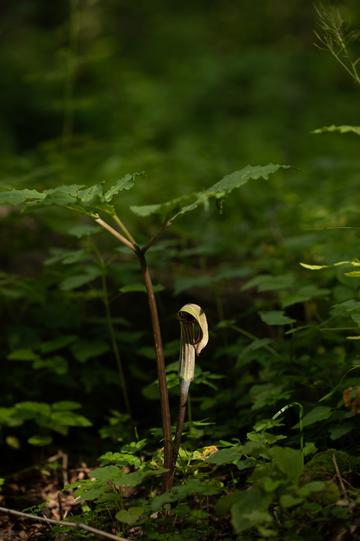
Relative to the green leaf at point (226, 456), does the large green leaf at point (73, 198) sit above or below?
above

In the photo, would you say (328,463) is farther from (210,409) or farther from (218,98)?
(218,98)

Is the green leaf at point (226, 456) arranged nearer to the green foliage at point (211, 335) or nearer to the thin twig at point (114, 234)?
the green foliage at point (211, 335)

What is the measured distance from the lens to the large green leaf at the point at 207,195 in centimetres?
151

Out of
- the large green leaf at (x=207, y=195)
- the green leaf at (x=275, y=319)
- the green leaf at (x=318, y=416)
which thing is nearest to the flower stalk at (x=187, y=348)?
the large green leaf at (x=207, y=195)

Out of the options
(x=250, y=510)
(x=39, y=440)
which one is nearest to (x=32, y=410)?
(x=39, y=440)

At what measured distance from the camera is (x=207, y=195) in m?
1.50

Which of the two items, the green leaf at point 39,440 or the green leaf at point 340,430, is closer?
the green leaf at point 340,430

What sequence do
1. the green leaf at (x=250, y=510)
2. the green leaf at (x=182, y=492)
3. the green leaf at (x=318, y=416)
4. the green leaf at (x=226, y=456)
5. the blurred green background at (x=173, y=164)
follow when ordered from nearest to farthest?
the green leaf at (x=250, y=510), the green leaf at (x=182, y=492), the green leaf at (x=226, y=456), the green leaf at (x=318, y=416), the blurred green background at (x=173, y=164)

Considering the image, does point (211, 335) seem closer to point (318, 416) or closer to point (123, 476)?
point (318, 416)

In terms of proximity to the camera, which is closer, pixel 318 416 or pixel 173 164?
pixel 318 416

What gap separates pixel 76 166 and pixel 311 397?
158 inches

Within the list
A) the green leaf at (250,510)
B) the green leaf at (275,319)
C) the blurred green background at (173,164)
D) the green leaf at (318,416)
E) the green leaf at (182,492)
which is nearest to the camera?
the green leaf at (250,510)

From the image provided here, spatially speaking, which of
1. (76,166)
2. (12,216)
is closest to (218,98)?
(76,166)

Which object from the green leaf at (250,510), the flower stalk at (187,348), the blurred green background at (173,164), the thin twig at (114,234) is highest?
the thin twig at (114,234)
